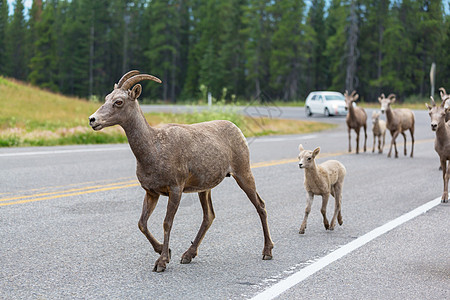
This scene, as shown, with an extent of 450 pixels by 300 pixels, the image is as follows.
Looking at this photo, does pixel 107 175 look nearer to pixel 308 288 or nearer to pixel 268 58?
pixel 308 288

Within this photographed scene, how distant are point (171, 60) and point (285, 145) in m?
76.7

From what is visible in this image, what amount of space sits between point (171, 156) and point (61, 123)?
59.1 ft

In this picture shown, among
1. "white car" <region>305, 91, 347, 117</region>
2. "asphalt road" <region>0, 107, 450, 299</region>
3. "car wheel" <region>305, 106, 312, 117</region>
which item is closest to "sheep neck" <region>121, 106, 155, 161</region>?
"asphalt road" <region>0, 107, 450, 299</region>

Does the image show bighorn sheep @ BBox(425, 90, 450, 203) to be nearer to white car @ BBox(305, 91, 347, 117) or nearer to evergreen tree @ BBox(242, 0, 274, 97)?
white car @ BBox(305, 91, 347, 117)

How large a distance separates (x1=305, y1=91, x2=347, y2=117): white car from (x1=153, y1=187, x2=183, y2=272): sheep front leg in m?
36.8

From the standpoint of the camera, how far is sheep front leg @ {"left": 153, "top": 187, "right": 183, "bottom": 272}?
18.4 ft

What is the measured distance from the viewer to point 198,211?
29.5 ft

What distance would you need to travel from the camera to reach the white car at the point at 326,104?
41.8 metres

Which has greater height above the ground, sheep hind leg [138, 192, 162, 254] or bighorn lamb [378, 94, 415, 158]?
bighorn lamb [378, 94, 415, 158]

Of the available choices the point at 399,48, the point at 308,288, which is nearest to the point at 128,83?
the point at 308,288

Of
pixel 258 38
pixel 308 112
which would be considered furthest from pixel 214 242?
pixel 258 38

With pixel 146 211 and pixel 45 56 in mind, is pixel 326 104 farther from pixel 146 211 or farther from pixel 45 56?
pixel 45 56

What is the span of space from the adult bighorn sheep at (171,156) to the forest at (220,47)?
7017cm

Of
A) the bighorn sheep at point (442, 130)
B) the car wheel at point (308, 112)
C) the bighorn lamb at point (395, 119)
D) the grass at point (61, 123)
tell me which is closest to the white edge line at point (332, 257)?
the bighorn sheep at point (442, 130)
